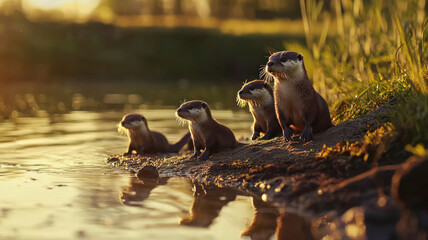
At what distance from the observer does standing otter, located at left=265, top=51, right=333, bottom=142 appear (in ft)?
16.5

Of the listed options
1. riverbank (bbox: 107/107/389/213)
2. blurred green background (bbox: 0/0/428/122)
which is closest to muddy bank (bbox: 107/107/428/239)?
riverbank (bbox: 107/107/389/213)

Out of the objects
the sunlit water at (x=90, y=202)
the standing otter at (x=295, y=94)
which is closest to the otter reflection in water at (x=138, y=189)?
the sunlit water at (x=90, y=202)

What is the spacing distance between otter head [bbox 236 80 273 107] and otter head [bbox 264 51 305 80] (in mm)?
802

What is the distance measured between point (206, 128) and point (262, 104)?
72cm

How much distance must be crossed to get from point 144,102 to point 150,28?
9856 millimetres

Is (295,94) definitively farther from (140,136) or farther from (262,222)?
(140,136)

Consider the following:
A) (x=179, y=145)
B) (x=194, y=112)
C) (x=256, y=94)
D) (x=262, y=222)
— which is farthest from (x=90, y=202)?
(x=179, y=145)

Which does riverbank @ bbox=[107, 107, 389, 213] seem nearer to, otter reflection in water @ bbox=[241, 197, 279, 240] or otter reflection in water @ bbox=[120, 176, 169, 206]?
otter reflection in water @ bbox=[241, 197, 279, 240]

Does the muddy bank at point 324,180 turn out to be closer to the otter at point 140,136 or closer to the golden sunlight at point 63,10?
the otter at point 140,136

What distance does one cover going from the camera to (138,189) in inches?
182

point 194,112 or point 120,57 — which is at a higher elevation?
point 120,57

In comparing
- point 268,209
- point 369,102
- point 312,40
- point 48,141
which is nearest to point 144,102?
point 48,141

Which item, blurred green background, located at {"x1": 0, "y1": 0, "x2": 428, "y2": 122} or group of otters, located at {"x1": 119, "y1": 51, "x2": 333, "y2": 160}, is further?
blurred green background, located at {"x1": 0, "y1": 0, "x2": 428, "y2": 122}

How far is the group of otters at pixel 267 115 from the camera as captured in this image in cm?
507
